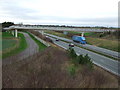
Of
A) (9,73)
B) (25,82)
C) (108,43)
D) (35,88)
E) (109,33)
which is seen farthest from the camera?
(109,33)

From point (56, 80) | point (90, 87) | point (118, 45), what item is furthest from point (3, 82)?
point (118, 45)

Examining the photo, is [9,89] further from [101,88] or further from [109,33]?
[109,33]

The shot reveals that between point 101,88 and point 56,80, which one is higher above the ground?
point 56,80

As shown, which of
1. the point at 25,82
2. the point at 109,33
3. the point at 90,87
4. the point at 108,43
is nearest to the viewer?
the point at 25,82

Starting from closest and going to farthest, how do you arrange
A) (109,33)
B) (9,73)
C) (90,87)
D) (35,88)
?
(35,88) < (90,87) < (9,73) < (109,33)

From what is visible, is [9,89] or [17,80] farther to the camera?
[17,80]

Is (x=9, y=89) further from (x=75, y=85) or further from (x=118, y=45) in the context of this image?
(x=118, y=45)

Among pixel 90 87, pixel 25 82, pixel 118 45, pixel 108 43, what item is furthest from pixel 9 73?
pixel 108 43

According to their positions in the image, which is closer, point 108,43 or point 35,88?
point 35,88

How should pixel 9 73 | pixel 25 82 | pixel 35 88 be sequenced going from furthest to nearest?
1. pixel 9 73
2. pixel 25 82
3. pixel 35 88
